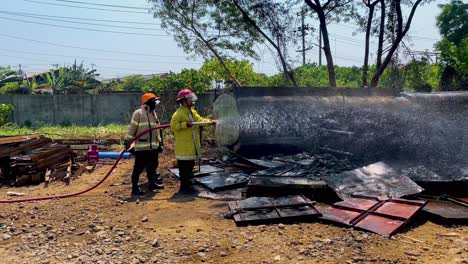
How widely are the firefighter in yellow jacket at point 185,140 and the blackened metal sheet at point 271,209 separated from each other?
136 cm

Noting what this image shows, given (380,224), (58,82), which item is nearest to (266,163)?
(380,224)

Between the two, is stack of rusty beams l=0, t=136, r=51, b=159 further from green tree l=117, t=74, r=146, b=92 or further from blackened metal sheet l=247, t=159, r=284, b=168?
green tree l=117, t=74, r=146, b=92

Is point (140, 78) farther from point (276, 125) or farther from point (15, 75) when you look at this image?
point (276, 125)

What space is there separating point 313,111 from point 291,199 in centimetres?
365

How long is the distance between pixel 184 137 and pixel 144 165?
822 mm

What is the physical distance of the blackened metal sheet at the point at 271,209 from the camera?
4535mm

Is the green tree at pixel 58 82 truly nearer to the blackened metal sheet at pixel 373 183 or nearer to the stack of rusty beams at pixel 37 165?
the stack of rusty beams at pixel 37 165

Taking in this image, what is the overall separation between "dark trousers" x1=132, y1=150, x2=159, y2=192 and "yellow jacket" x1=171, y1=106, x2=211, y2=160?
473 mm

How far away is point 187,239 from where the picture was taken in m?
4.15

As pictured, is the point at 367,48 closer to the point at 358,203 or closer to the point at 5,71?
the point at 358,203

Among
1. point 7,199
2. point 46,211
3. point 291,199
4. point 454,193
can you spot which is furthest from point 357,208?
point 7,199

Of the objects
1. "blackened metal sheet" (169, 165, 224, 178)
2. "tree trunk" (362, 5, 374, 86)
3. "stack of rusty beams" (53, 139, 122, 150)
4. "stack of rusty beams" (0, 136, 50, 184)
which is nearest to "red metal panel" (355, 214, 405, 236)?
"blackened metal sheet" (169, 165, 224, 178)

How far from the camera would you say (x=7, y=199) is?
610cm

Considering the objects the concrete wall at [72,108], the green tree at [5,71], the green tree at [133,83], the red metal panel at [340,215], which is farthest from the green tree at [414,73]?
the green tree at [5,71]
